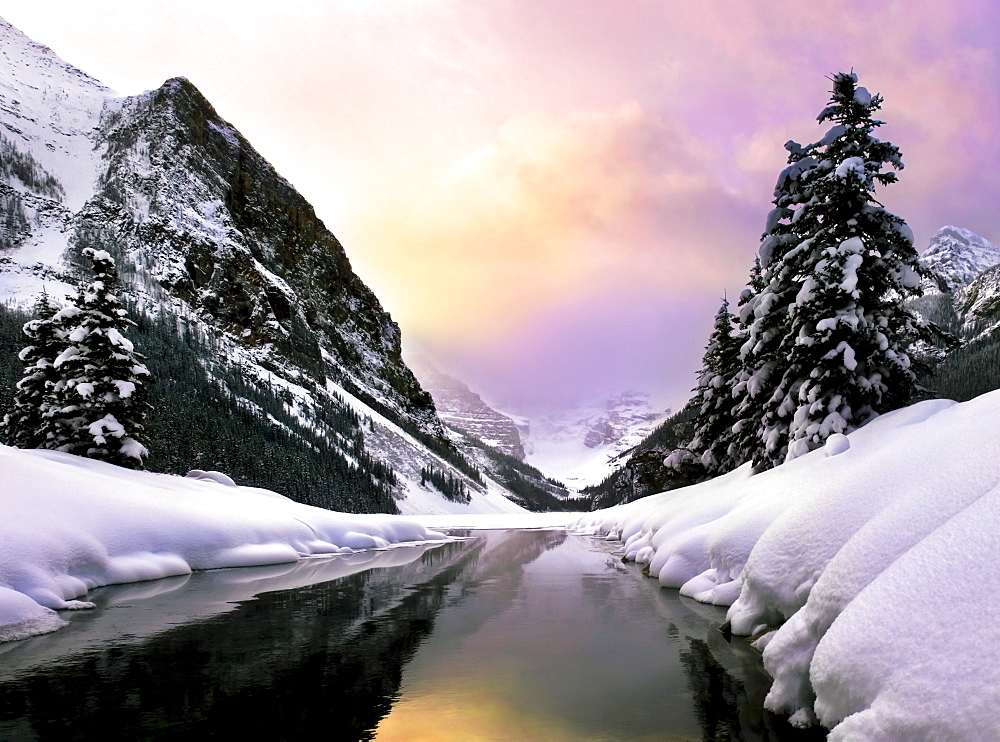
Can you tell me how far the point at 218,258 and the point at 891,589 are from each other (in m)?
144

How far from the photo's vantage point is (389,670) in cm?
823

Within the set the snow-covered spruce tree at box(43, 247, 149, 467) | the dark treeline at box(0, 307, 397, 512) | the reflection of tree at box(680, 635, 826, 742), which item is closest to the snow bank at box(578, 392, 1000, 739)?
the reflection of tree at box(680, 635, 826, 742)

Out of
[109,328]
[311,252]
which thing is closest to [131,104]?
[311,252]

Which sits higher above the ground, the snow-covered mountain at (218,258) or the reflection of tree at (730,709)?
the snow-covered mountain at (218,258)

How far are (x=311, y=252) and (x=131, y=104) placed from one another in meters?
58.5

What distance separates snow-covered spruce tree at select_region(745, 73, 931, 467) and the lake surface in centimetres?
728

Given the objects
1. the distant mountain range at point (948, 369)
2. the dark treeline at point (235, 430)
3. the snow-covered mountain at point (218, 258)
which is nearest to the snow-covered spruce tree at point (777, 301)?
the distant mountain range at point (948, 369)

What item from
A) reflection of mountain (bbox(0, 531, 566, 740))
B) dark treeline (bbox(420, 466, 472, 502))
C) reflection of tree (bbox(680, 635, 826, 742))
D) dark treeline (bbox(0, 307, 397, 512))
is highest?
dark treeline (bbox(0, 307, 397, 512))

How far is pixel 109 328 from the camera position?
2711 cm

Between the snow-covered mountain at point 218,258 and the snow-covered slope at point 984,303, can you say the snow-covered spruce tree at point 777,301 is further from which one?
the snow-covered slope at point 984,303

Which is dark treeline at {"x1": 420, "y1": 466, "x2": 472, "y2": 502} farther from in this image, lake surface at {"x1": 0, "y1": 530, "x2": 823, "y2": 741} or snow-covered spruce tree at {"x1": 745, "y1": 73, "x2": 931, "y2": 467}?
lake surface at {"x1": 0, "y1": 530, "x2": 823, "y2": 741}

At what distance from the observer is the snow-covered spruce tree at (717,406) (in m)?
32.5

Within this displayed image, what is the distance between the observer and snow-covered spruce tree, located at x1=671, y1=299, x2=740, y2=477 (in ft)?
107

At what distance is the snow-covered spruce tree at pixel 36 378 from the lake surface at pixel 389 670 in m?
16.6
